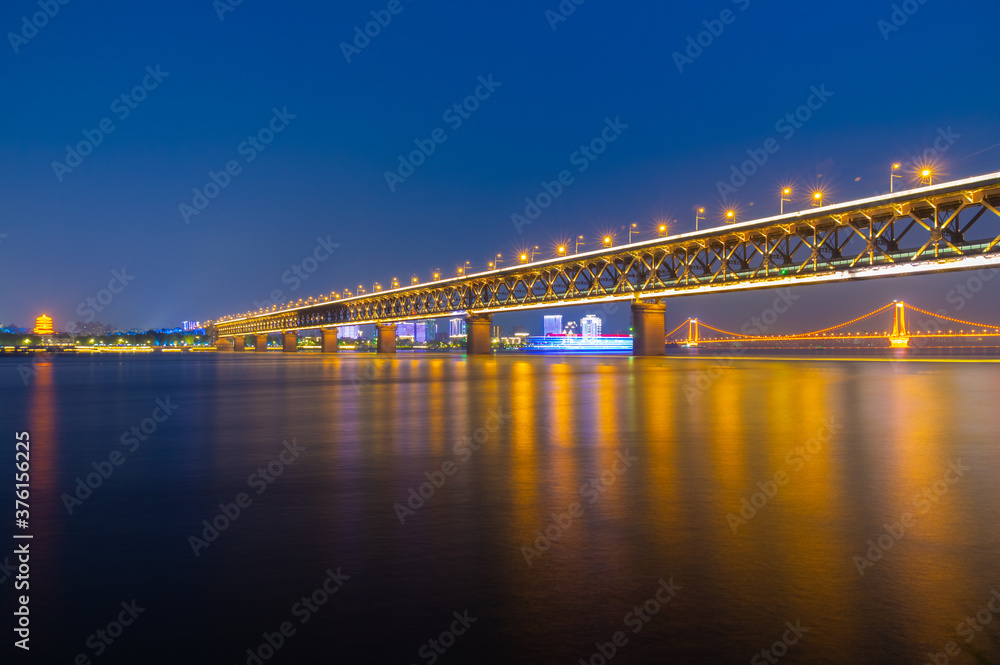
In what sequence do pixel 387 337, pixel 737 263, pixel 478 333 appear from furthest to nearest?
pixel 387 337
pixel 478 333
pixel 737 263

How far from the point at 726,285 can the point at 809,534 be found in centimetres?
6958

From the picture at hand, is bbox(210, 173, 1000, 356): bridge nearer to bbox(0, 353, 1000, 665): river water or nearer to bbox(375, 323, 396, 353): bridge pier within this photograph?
bbox(375, 323, 396, 353): bridge pier

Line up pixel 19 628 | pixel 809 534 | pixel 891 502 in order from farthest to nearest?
pixel 891 502
pixel 809 534
pixel 19 628

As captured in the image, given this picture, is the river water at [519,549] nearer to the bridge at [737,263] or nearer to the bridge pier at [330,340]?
the bridge at [737,263]

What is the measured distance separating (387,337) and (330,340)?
3909cm

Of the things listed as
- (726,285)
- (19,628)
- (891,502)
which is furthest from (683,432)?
(726,285)

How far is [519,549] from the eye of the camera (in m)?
6.57

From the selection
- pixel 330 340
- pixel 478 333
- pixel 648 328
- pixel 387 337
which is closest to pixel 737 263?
pixel 648 328

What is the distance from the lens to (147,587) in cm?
557

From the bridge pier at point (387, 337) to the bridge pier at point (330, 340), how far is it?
34.0m

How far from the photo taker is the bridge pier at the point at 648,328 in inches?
3278

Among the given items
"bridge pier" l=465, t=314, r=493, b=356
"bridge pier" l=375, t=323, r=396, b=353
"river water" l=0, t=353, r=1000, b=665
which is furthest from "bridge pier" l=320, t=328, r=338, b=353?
"river water" l=0, t=353, r=1000, b=665

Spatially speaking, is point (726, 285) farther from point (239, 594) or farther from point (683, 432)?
point (239, 594)

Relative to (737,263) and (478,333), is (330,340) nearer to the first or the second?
(478,333)
